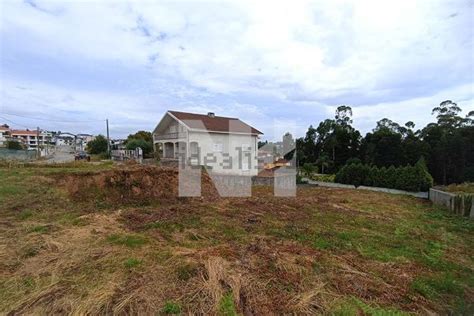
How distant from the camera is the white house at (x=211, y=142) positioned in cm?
1781

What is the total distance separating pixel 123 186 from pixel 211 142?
10.2 m

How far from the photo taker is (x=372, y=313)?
8.89 ft

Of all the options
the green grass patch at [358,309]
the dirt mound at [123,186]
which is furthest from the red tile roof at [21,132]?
the green grass patch at [358,309]

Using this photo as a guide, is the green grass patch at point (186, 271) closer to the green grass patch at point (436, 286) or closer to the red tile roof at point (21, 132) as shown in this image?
the green grass patch at point (436, 286)

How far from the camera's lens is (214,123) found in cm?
1969

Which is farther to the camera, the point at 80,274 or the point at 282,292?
the point at 80,274

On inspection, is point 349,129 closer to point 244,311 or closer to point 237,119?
point 237,119

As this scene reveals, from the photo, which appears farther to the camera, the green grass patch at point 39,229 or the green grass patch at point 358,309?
the green grass patch at point 39,229

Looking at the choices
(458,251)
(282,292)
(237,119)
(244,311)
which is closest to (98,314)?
(244,311)

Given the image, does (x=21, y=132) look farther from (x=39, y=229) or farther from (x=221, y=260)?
(x=221, y=260)

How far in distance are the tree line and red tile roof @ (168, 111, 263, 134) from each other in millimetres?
9325

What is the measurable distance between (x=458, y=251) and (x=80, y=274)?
20.7 ft

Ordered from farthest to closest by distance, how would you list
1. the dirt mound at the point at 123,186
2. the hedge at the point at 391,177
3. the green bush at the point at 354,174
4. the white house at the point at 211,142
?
the white house at the point at 211,142, the green bush at the point at 354,174, the hedge at the point at 391,177, the dirt mound at the point at 123,186

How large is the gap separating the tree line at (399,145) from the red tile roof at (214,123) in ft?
30.6
